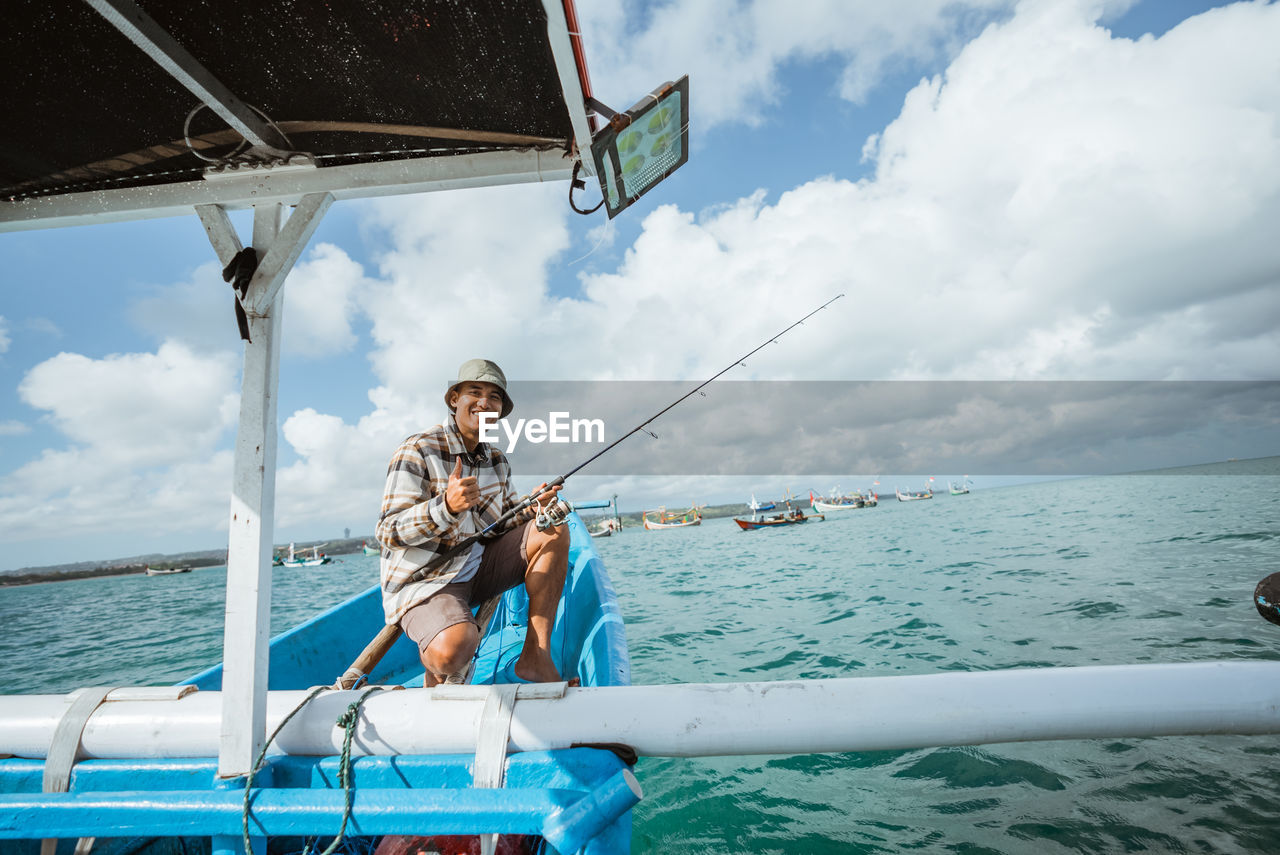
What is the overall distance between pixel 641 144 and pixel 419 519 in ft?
6.08

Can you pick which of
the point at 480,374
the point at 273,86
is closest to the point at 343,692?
the point at 480,374

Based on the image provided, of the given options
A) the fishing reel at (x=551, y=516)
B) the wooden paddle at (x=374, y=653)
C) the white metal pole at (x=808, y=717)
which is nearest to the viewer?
the white metal pole at (x=808, y=717)

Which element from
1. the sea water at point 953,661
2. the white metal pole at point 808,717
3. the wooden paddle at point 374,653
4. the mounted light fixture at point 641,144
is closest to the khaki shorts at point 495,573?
the wooden paddle at point 374,653

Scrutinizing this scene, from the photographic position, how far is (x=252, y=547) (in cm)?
171

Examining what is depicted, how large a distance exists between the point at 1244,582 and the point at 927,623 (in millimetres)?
4614

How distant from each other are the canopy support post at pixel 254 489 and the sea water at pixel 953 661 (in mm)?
2313

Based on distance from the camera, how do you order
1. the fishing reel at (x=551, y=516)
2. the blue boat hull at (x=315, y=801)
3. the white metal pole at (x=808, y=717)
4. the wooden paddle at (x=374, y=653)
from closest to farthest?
the blue boat hull at (x=315, y=801)
the white metal pole at (x=808, y=717)
the fishing reel at (x=551, y=516)
the wooden paddle at (x=374, y=653)

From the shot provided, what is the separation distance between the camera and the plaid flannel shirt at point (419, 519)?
2371 mm

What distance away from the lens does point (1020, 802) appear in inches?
115

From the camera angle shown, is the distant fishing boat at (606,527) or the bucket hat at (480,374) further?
the distant fishing boat at (606,527)

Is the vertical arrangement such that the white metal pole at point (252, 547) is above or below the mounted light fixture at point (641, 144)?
below

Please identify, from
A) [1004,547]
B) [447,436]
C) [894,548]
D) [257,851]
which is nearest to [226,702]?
[257,851]

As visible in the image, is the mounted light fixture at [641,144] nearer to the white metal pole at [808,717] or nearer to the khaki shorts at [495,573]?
the white metal pole at [808,717]

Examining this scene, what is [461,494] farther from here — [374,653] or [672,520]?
[672,520]
